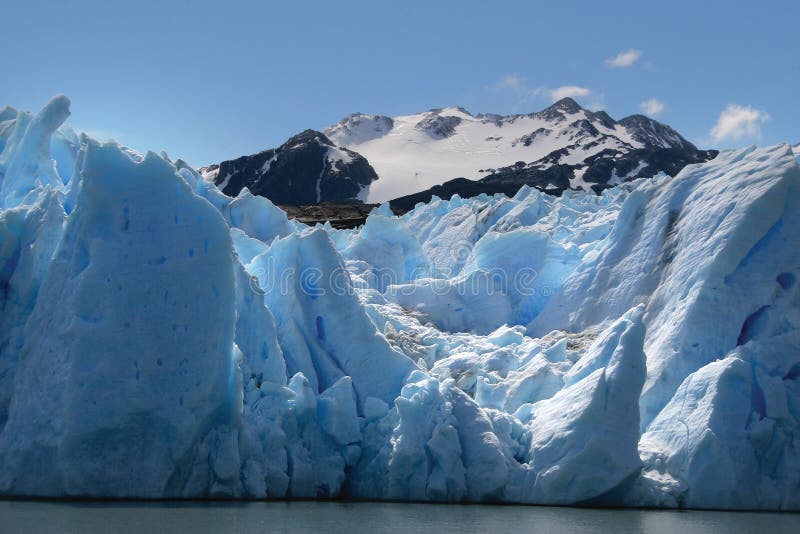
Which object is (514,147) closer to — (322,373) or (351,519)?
(322,373)

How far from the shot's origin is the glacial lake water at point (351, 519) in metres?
12.2

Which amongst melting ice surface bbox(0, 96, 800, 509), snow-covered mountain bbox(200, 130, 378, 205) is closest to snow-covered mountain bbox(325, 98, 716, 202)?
snow-covered mountain bbox(200, 130, 378, 205)

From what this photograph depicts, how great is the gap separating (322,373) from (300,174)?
259 ft

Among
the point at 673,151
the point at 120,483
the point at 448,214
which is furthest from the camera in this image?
the point at 673,151

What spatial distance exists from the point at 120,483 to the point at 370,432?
478cm

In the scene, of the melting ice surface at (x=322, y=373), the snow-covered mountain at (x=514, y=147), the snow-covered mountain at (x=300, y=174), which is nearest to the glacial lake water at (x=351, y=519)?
the melting ice surface at (x=322, y=373)

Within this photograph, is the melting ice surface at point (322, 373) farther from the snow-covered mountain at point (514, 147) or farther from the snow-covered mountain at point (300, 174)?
the snow-covered mountain at point (300, 174)

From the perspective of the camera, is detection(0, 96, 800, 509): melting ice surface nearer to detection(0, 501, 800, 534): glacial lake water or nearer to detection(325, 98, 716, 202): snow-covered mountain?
detection(0, 501, 800, 534): glacial lake water

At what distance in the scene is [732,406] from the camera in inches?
663

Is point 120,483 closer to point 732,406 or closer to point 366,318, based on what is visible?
point 366,318

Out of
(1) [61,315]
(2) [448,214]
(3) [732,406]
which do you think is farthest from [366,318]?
(2) [448,214]

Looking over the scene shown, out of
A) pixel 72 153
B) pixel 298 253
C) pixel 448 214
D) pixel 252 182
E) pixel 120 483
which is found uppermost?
pixel 252 182

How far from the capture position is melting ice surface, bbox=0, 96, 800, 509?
15.5m

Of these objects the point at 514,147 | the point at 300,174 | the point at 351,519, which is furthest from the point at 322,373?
the point at 514,147
